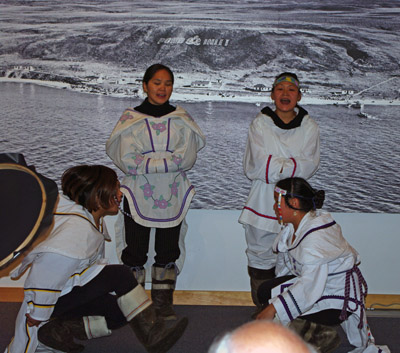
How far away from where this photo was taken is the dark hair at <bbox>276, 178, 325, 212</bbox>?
8.11 feet

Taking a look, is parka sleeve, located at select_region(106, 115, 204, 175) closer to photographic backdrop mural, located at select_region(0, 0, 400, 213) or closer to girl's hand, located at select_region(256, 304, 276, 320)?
photographic backdrop mural, located at select_region(0, 0, 400, 213)

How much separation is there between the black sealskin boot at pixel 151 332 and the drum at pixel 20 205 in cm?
126

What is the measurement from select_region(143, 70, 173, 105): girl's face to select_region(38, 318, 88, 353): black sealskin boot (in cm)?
118

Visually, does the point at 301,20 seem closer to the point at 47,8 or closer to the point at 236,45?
the point at 236,45

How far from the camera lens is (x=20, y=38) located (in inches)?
126

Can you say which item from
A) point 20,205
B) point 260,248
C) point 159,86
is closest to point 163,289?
point 260,248

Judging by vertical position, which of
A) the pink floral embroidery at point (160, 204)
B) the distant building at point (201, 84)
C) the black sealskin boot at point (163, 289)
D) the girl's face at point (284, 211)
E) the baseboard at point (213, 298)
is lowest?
the baseboard at point (213, 298)

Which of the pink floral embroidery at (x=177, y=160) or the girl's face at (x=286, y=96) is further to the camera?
the girl's face at (x=286, y=96)

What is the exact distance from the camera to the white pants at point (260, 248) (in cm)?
290

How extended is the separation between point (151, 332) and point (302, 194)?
0.92 metres

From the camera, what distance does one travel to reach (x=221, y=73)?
3195 millimetres

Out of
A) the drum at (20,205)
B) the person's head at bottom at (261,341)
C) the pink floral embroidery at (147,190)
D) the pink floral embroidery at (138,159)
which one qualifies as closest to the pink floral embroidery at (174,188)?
the pink floral embroidery at (147,190)

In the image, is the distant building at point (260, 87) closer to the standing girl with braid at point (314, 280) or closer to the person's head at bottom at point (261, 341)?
the standing girl with braid at point (314, 280)

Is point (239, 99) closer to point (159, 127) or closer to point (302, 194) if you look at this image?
point (159, 127)
